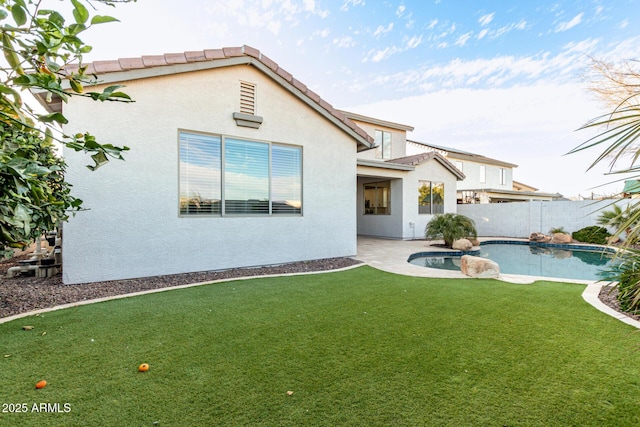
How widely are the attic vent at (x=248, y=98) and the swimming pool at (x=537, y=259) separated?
7747 mm

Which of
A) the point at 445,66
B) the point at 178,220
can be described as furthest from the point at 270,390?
the point at 445,66

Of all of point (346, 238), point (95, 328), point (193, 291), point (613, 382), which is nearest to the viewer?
point (613, 382)

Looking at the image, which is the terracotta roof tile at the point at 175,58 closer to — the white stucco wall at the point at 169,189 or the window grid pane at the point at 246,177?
the white stucco wall at the point at 169,189

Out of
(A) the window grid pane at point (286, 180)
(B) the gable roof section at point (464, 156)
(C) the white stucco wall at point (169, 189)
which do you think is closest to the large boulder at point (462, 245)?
(C) the white stucco wall at point (169, 189)

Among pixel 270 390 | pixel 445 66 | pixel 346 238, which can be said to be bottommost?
pixel 270 390

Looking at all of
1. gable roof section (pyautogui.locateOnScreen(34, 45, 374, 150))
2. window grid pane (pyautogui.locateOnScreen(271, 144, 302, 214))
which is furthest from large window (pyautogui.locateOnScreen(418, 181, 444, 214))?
window grid pane (pyautogui.locateOnScreen(271, 144, 302, 214))

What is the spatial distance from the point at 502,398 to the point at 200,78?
28.6 feet

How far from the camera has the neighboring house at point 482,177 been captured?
26353 millimetres

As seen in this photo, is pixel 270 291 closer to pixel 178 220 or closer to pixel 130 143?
pixel 178 220

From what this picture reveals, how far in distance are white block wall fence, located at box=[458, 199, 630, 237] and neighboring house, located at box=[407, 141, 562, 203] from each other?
4776 mm

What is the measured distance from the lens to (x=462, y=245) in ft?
43.9

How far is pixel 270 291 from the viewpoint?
6.12m

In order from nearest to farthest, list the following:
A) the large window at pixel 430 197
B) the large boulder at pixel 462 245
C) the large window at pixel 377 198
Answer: the large boulder at pixel 462 245
the large window at pixel 430 197
the large window at pixel 377 198

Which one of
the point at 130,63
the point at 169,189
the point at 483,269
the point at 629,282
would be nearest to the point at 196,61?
the point at 130,63
